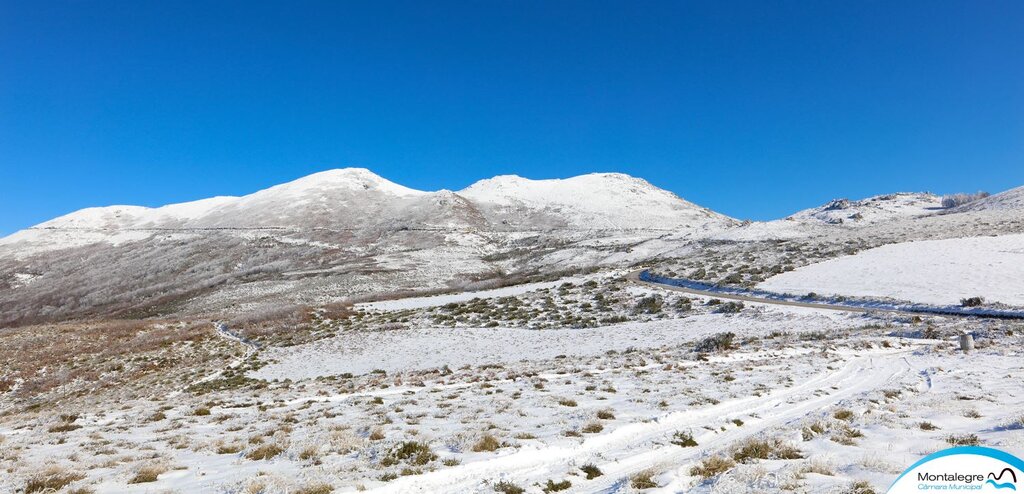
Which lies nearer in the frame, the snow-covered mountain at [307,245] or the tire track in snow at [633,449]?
the tire track in snow at [633,449]

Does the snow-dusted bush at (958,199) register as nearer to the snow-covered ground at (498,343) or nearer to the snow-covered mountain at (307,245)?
the snow-covered mountain at (307,245)

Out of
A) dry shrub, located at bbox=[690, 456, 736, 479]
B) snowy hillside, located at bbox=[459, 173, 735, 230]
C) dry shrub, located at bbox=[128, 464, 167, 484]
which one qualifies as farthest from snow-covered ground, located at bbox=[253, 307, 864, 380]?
snowy hillside, located at bbox=[459, 173, 735, 230]

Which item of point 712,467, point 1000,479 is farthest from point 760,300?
point 1000,479

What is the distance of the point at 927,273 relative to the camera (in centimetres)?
3772

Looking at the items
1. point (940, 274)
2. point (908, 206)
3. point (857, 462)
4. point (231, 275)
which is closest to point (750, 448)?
point (857, 462)

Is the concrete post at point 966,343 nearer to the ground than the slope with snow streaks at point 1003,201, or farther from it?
nearer to the ground

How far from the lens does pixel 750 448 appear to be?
8.23 metres

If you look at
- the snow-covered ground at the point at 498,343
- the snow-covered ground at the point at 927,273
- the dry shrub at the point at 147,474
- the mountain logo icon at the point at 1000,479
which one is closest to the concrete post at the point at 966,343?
the snow-covered ground at the point at 498,343

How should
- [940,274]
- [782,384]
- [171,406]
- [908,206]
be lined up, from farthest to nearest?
[908,206], [940,274], [171,406], [782,384]

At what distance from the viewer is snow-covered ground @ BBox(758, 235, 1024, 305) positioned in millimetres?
32072

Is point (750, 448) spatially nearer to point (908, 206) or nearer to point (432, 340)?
point (432, 340)

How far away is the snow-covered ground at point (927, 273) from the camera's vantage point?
3207cm

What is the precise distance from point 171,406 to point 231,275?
89.7 metres

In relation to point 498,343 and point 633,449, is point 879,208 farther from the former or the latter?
point 633,449
